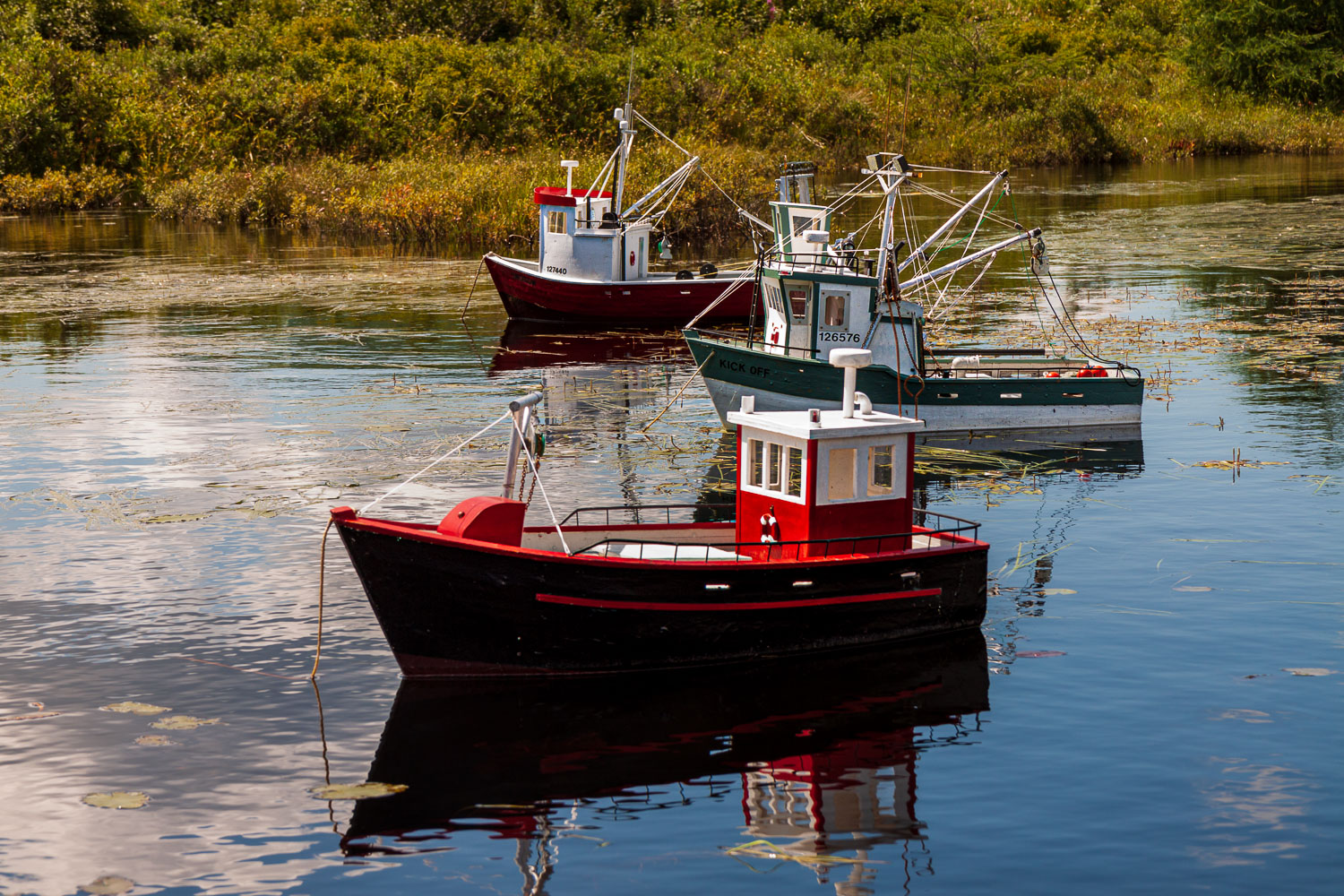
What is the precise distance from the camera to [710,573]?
17891 mm

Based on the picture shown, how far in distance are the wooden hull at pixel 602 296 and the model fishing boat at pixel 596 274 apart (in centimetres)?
3

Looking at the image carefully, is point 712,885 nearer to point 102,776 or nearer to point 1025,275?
point 102,776

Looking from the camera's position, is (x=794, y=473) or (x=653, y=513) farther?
(x=653, y=513)

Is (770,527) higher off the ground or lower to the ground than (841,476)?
lower

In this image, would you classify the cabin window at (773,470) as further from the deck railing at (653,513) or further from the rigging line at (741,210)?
the rigging line at (741,210)

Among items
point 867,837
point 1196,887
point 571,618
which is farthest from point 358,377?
point 1196,887

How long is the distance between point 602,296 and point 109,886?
3486 centimetres

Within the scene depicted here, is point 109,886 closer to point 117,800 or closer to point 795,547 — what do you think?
point 117,800

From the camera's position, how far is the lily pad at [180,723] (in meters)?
16.6

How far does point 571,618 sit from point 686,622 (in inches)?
56.5

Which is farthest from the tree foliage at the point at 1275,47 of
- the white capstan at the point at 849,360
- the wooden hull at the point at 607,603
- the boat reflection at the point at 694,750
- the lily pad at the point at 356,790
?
the lily pad at the point at 356,790

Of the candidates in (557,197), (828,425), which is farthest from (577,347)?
(828,425)

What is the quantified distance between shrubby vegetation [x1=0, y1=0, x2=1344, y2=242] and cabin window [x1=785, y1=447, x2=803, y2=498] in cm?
4697

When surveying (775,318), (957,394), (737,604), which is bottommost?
(737,604)
